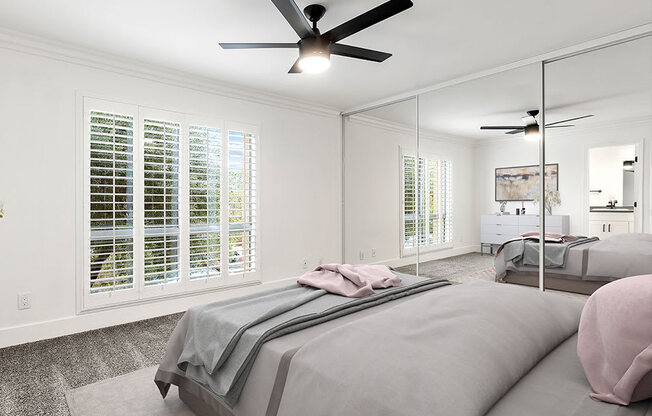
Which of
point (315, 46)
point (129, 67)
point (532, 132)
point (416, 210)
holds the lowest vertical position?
point (416, 210)

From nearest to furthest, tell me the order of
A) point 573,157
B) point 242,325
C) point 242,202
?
point 242,325 < point 573,157 < point 242,202

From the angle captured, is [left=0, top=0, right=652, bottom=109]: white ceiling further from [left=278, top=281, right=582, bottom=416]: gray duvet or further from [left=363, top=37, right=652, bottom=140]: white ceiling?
[left=278, top=281, right=582, bottom=416]: gray duvet

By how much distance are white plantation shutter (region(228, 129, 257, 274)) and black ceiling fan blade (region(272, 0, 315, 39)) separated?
2.00 metres

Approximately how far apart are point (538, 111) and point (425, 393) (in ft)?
10.6

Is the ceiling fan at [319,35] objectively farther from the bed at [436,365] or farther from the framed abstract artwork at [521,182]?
the framed abstract artwork at [521,182]

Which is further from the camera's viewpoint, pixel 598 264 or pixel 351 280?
pixel 598 264

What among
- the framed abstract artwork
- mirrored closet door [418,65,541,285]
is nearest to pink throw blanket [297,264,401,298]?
mirrored closet door [418,65,541,285]

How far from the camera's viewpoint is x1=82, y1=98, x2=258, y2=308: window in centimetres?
335

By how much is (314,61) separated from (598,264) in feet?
8.86

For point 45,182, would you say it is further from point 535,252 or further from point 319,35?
point 535,252

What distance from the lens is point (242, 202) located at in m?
4.26

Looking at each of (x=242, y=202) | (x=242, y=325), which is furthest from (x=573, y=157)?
(x=242, y=202)

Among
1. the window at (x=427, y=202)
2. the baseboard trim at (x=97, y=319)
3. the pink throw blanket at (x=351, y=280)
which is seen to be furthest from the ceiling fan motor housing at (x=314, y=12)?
the baseboard trim at (x=97, y=319)

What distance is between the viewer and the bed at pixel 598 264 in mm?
2842
